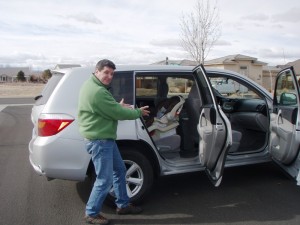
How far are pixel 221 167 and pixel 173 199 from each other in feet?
2.83

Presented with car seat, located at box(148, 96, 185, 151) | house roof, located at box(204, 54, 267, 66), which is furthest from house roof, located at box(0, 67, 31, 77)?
car seat, located at box(148, 96, 185, 151)

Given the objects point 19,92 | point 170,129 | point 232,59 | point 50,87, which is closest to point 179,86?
point 170,129

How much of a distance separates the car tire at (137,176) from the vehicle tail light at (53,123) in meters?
0.75

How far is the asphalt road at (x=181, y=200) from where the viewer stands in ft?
13.8

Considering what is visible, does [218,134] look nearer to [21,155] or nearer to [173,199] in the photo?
[173,199]

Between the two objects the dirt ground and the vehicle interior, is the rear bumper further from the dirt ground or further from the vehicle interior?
the dirt ground

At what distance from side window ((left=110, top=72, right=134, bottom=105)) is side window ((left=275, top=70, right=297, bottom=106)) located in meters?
2.06

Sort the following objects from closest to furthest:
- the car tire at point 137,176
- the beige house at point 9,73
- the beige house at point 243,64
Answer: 1. the car tire at point 137,176
2. the beige house at point 243,64
3. the beige house at point 9,73

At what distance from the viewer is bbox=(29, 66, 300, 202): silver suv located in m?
4.21

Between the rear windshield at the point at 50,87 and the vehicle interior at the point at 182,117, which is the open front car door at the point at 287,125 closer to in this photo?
the vehicle interior at the point at 182,117

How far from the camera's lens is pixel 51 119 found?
4172 millimetres

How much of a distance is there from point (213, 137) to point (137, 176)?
1047 millimetres

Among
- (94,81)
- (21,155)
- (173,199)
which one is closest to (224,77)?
(173,199)

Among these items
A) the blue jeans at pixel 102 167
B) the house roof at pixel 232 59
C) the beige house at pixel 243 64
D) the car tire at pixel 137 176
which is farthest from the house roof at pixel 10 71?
the blue jeans at pixel 102 167
